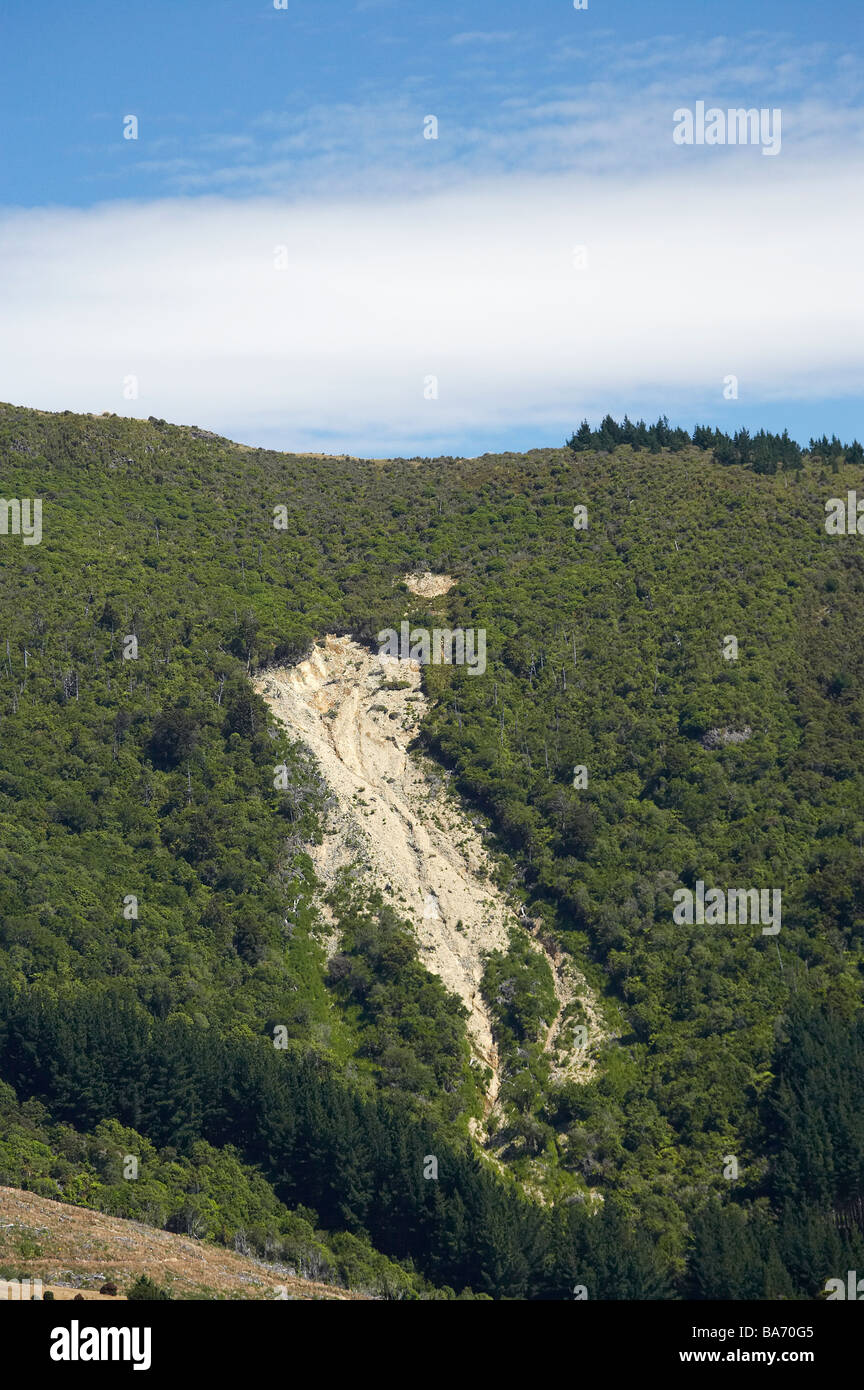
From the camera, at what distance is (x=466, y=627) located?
299 ft

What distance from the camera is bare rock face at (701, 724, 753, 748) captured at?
79.8 metres

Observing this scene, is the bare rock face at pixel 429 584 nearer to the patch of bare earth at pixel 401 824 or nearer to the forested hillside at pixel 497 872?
the forested hillside at pixel 497 872

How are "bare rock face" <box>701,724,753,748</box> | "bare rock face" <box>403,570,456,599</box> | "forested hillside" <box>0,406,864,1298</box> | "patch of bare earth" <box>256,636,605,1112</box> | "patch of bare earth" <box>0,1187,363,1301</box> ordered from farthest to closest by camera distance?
1. "bare rock face" <box>403,570,456,599</box>
2. "bare rock face" <box>701,724,753,748</box>
3. "patch of bare earth" <box>256,636,605,1112</box>
4. "forested hillside" <box>0,406,864,1298</box>
5. "patch of bare earth" <box>0,1187,363,1301</box>

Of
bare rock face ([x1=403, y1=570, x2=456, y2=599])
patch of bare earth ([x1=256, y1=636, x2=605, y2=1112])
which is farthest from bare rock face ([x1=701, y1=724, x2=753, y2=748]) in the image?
bare rock face ([x1=403, y1=570, x2=456, y2=599])

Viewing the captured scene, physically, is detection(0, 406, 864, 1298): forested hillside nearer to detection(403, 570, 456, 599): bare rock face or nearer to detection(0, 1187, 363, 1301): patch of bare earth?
detection(403, 570, 456, 599): bare rock face

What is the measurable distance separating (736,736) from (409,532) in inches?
1335

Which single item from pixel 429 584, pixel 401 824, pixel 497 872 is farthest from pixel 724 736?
pixel 429 584

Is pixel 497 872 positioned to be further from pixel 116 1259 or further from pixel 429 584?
pixel 116 1259

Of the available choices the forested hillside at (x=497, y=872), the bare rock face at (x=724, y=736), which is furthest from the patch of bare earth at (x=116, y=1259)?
the bare rock face at (x=724, y=736)

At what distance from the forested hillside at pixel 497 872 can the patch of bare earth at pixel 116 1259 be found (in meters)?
2.76

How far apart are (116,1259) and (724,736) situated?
46.4 m

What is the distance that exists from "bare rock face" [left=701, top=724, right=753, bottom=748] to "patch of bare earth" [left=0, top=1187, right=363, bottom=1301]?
1525 inches

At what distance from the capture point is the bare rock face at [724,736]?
→ 79.8 m
